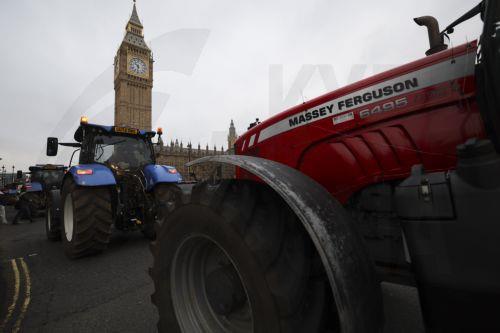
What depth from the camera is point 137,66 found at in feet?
194

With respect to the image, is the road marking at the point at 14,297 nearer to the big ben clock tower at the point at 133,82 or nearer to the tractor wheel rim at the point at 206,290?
the tractor wheel rim at the point at 206,290

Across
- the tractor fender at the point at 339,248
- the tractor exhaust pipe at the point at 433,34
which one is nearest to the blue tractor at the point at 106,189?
the tractor fender at the point at 339,248

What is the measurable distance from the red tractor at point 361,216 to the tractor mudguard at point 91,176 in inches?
118

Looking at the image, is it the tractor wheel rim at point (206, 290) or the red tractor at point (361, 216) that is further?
the tractor wheel rim at point (206, 290)

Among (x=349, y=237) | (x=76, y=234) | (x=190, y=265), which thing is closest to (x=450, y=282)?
(x=349, y=237)

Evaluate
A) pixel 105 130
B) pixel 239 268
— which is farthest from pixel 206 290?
pixel 105 130

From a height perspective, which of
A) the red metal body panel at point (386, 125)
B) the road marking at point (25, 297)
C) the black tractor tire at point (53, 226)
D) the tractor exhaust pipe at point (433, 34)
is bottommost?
the road marking at point (25, 297)

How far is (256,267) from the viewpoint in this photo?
1.21 metres

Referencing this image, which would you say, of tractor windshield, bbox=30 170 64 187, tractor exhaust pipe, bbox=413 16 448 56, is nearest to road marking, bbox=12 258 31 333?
tractor exhaust pipe, bbox=413 16 448 56

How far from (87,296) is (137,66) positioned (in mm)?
66213

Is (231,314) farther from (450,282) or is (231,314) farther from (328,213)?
(450,282)

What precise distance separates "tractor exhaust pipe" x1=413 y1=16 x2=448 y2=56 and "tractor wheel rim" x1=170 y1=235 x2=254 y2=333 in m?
1.94

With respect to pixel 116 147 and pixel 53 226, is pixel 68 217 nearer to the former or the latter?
pixel 53 226

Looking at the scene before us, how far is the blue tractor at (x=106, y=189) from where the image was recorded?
4.00 meters
